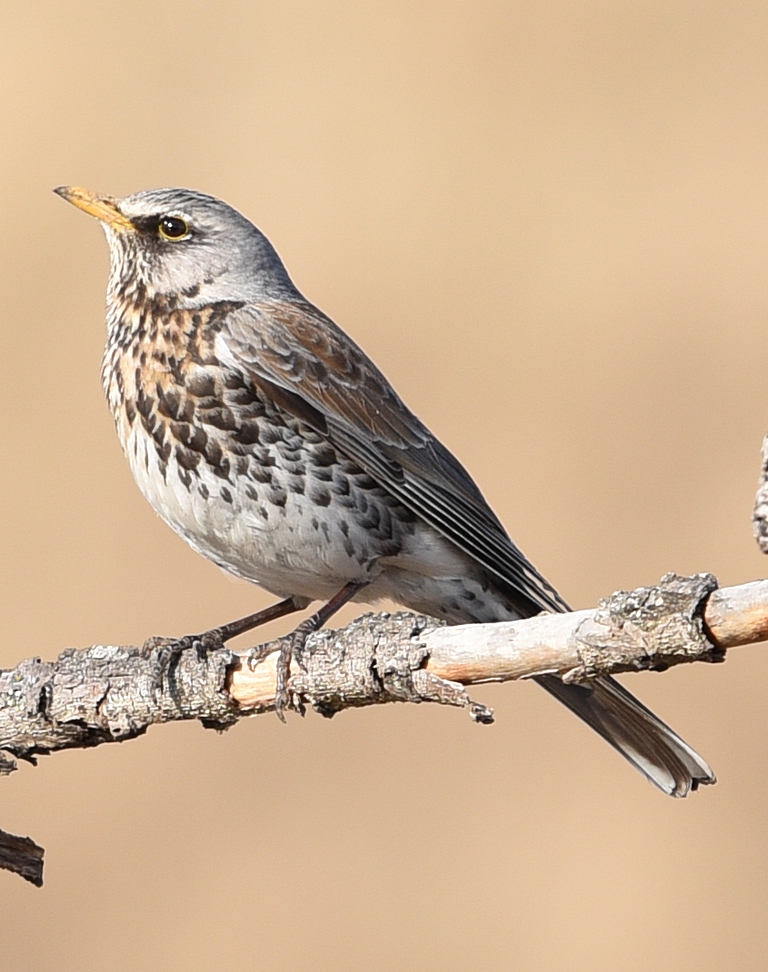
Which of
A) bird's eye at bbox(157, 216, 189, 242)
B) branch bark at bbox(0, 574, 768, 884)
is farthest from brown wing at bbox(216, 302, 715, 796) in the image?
branch bark at bbox(0, 574, 768, 884)

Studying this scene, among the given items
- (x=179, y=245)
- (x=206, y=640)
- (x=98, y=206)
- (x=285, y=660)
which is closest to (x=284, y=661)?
(x=285, y=660)

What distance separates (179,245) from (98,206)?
0.32 metres

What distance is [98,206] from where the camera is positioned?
4.91 meters

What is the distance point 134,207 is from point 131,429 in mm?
842

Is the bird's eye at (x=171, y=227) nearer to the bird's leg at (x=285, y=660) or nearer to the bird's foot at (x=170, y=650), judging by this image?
the bird's foot at (x=170, y=650)

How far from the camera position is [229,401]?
14.6 feet

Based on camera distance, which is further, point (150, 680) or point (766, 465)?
point (150, 680)

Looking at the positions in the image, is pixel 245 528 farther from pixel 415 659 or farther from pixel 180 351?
pixel 415 659

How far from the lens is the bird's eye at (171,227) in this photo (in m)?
4.89

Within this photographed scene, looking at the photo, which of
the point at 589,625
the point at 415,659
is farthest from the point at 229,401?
the point at 589,625

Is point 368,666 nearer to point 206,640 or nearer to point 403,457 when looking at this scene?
point 206,640

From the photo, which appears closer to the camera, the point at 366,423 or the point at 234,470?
the point at 234,470

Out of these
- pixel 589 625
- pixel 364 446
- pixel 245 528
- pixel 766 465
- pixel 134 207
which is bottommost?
pixel 589 625

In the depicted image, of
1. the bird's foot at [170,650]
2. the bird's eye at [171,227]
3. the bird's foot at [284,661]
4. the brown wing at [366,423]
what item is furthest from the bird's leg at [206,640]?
the bird's eye at [171,227]
